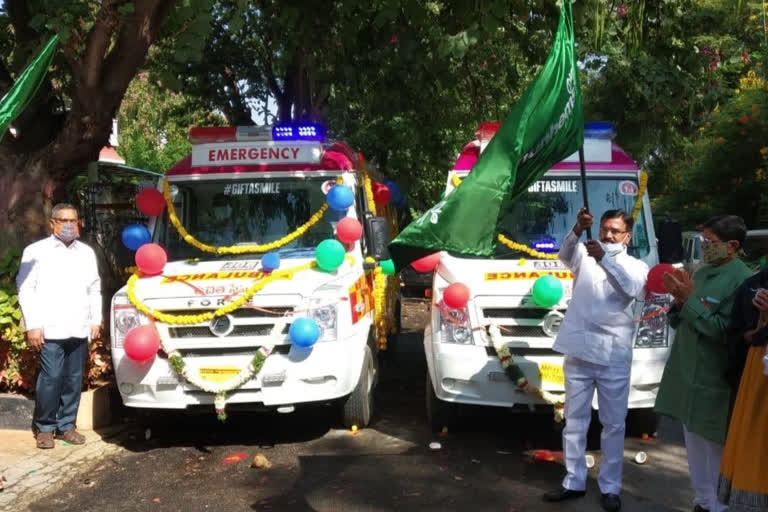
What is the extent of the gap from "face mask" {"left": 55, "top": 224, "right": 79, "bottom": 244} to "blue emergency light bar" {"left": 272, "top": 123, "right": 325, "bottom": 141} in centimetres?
191

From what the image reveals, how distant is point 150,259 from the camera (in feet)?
21.9

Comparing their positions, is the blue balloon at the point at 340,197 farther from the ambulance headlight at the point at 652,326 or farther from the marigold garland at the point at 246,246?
the ambulance headlight at the point at 652,326

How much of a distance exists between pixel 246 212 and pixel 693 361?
13.4ft

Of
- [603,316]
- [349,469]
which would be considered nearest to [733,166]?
[603,316]

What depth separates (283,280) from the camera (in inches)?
257

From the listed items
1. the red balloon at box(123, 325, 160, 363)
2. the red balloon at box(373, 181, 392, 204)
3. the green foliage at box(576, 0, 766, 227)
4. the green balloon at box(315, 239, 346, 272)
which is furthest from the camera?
the red balloon at box(373, 181, 392, 204)

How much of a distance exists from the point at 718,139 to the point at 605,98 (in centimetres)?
415

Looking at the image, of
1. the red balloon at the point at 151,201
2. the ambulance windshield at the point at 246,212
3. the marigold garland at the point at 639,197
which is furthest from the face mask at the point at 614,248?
the red balloon at the point at 151,201

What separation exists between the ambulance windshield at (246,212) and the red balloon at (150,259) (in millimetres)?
449

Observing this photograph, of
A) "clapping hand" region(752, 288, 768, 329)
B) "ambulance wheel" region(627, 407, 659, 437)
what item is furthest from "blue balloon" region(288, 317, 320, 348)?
"clapping hand" region(752, 288, 768, 329)

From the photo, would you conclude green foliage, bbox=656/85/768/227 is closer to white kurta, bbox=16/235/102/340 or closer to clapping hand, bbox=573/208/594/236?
clapping hand, bbox=573/208/594/236

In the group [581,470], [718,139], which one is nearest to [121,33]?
[581,470]

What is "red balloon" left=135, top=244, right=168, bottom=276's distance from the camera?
6688mm

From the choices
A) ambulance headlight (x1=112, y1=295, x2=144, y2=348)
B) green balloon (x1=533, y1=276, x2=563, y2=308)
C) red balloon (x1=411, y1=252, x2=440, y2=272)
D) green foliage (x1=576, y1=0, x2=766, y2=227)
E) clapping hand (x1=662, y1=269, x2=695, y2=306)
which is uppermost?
green foliage (x1=576, y1=0, x2=766, y2=227)
